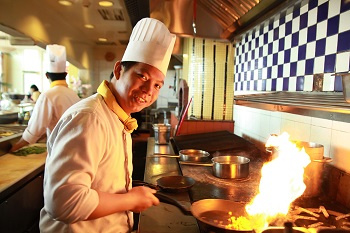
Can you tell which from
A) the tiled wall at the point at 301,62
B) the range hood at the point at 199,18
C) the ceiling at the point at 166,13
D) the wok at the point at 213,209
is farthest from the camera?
the range hood at the point at 199,18

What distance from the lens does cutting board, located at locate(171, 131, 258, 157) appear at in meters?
2.65

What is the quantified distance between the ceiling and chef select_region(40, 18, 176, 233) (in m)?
1.39

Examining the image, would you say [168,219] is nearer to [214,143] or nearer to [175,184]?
[175,184]

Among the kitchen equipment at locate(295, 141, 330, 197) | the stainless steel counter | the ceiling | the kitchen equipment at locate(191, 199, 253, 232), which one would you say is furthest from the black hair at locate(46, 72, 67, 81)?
the kitchen equipment at locate(295, 141, 330, 197)

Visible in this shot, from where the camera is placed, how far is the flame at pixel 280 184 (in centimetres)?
135

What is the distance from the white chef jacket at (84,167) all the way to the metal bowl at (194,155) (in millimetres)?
1122

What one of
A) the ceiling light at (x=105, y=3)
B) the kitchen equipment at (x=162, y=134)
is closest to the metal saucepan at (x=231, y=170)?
the kitchen equipment at (x=162, y=134)

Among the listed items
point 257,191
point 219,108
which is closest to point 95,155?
point 257,191

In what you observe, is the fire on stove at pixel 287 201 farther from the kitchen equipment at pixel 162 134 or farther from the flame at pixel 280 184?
the kitchen equipment at pixel 162 134

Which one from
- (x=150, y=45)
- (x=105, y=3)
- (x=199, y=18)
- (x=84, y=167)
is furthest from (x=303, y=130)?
(x=105, y=3)

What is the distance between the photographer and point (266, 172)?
161 cm

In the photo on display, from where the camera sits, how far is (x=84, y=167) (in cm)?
99

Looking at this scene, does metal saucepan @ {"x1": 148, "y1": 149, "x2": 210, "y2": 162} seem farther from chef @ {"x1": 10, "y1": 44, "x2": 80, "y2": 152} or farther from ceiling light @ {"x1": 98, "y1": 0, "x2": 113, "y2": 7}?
ceiling light @ {"x1": 98, "y1": 0, "x2": 113, "y2": 7}

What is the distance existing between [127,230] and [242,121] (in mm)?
2398
